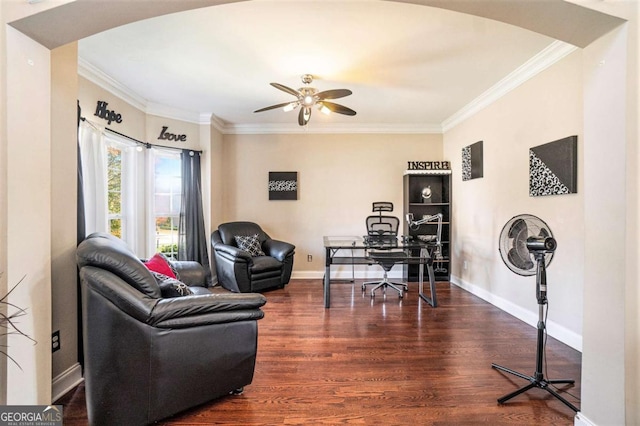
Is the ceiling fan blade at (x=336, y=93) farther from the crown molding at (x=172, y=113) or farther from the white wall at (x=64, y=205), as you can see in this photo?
the crown molding at (x=172, y=113)

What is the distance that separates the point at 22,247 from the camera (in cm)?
139

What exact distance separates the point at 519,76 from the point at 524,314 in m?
2.55

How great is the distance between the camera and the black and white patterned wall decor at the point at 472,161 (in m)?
3.89

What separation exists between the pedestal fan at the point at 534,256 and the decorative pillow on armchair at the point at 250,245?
3316 mm

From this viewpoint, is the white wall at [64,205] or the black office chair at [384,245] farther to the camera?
the black office chair at [384,245]

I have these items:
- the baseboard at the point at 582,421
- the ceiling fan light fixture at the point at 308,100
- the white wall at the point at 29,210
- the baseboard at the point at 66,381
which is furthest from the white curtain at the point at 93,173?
the baseboard at the point at 582,421

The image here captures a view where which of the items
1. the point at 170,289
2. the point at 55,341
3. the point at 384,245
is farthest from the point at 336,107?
the point at 55,341

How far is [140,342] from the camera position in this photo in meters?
1.51

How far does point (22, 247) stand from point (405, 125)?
4.91 metres

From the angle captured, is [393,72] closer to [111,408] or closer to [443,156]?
[443,156]

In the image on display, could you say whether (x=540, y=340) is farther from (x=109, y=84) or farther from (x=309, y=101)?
(x=109, y=84)

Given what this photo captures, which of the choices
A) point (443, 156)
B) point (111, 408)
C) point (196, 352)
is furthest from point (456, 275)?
point (111, 408)

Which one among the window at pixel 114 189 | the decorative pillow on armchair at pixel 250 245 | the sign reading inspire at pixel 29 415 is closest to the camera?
the sign reading inspire at pixel 29 415

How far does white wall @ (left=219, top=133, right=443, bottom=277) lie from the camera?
503 centimetres
